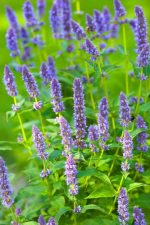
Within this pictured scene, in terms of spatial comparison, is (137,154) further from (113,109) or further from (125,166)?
(125,166)

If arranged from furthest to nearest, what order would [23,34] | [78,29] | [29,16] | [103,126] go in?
[23,34] < [29,16] < [78,29] < [103,126]

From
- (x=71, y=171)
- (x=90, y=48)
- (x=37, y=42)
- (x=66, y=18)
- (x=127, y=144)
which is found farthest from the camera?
(x=37, y=42)

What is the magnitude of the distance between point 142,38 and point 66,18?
2.03 m

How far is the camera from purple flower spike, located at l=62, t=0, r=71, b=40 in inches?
230

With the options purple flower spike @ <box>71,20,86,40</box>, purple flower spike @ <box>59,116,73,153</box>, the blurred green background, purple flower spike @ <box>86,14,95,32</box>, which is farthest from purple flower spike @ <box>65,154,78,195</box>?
the blurred green background

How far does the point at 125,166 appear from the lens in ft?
12.3

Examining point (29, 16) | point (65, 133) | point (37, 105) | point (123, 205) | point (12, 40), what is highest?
point (29, 16)

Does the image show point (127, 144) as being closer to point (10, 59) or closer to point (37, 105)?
point (37, 105)

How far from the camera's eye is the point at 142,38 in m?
4.15

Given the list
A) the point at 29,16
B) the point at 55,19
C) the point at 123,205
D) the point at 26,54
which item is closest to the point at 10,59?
the point at 26,54

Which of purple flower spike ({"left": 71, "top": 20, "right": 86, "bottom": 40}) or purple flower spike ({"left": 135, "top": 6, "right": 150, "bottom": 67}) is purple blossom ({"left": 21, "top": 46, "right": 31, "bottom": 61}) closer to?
purple flower spike ({"left": 71, "top": 20, "right": 86, "bottom": 40})

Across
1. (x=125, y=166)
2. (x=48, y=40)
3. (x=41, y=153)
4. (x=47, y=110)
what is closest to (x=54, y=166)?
(x=41, y=153)

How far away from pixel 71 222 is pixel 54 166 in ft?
2.24

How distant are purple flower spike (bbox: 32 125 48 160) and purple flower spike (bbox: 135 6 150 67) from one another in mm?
1094
